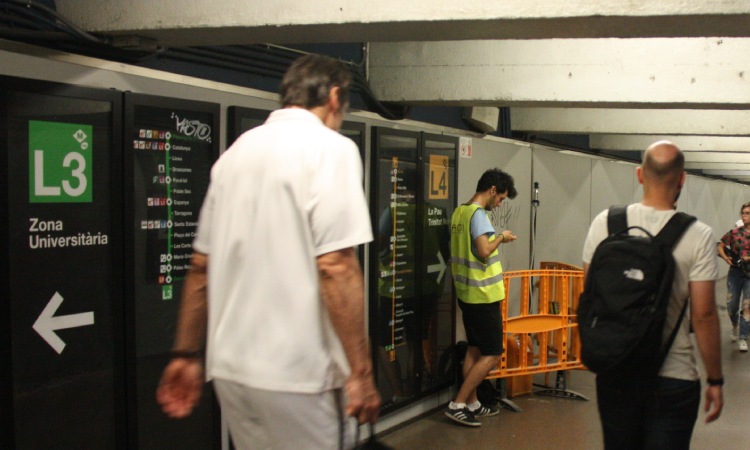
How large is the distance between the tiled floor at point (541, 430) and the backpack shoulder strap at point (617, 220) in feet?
8.90

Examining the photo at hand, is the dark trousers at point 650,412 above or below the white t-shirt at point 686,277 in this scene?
below

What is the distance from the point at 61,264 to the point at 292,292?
159 centimetres

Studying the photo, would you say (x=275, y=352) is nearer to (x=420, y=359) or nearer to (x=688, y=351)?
(x=688, y=351)

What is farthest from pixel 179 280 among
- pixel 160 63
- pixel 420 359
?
pixel 420 359

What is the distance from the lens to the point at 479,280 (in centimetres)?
554

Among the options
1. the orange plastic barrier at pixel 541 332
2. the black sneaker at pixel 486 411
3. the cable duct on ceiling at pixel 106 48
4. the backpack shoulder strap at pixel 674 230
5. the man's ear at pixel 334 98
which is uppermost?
the cable duct on ceiling at pixel 106 48

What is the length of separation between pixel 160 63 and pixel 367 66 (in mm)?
1866

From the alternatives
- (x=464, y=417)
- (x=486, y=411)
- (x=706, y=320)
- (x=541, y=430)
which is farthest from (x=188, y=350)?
(x=486, y=411)

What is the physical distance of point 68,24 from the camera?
299 cm

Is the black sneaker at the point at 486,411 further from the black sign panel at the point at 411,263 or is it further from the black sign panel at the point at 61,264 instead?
the black sign panel at the point at 61,264

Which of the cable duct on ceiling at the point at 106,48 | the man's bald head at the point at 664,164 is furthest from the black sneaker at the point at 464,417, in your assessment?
the man's bald head at the point at 664,164

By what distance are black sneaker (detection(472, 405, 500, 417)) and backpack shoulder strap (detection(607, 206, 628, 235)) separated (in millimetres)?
3240

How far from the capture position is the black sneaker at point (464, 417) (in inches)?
221

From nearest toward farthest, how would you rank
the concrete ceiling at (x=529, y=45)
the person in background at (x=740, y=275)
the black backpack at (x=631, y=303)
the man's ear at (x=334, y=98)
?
the man's ear at (x=334, y=98), the black backpack at (x=631, y=303), the concrete ceiling at (x=529, y=45), the person in background at (x=740, y=275)
